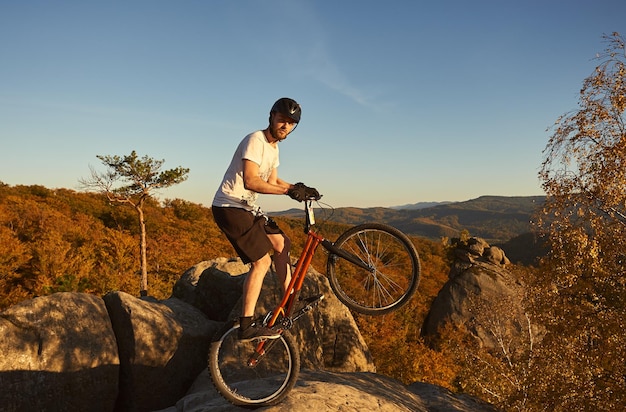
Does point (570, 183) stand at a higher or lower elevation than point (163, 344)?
higher

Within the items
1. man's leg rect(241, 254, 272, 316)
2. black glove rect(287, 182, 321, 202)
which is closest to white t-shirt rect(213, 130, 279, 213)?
black glove rect(287, 182, 321, 202)

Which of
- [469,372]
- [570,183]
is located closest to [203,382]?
[570,183]

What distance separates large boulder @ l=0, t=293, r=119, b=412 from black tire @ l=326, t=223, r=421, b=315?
769cm

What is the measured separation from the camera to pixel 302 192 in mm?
5000

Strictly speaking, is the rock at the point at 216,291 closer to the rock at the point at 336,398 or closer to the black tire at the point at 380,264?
the rock at the point at 336,398

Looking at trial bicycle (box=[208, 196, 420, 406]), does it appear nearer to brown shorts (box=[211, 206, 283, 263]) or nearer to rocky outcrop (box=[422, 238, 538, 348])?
brown shorts (box=[211, 206, 283, 263])

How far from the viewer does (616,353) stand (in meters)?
17.6

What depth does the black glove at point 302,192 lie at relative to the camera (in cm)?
497

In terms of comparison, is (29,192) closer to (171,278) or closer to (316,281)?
(171,278)

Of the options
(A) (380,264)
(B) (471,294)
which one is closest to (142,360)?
(A) (380,264)

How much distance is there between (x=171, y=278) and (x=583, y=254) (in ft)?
106

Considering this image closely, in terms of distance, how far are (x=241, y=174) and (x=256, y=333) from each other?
208 cm

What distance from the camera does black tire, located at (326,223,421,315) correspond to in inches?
201

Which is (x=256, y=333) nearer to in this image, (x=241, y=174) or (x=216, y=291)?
(x=241, y=174)
